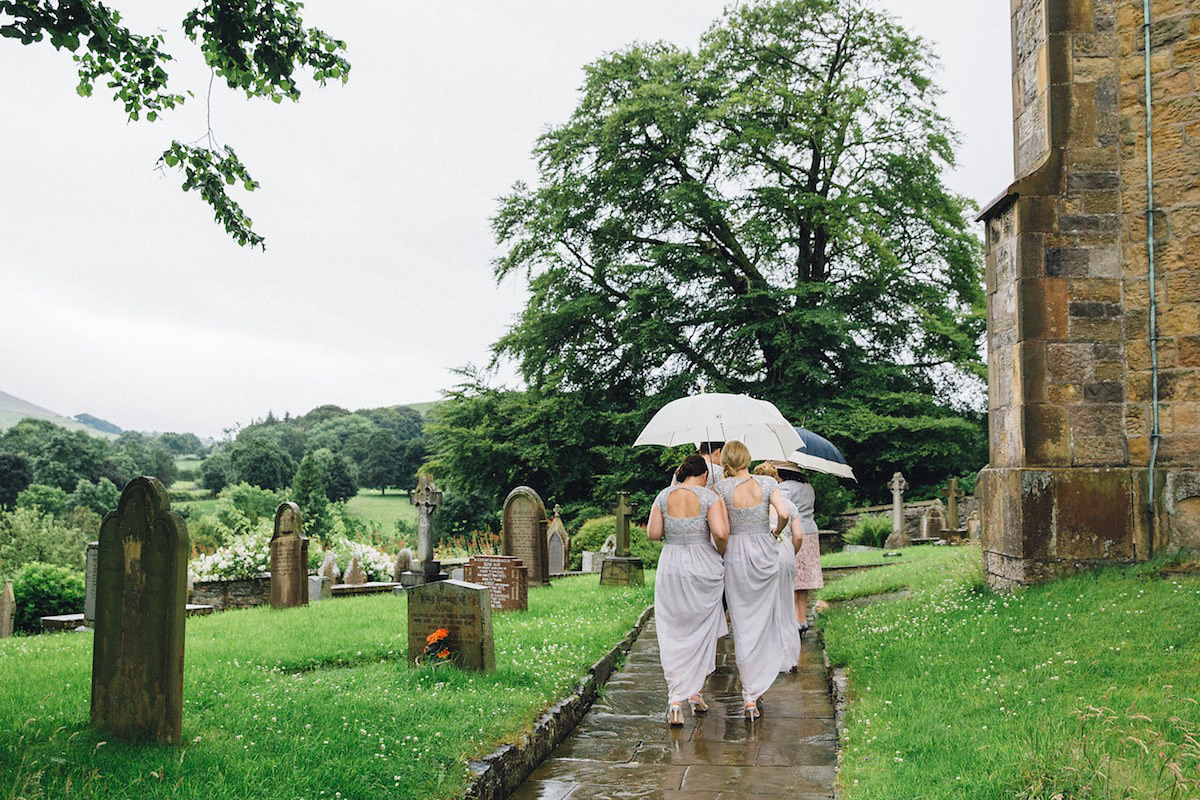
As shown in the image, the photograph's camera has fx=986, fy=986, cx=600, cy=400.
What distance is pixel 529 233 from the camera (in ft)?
100

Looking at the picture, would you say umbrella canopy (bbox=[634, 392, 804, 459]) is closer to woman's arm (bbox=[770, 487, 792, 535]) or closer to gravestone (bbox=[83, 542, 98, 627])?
woman's arm (bbox=[770, 487, 792, 535])

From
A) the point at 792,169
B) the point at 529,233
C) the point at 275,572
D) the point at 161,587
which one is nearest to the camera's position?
the point at 161,587

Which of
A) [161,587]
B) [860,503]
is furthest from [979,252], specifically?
[161,587]

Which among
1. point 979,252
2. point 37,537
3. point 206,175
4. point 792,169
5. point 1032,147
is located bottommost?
point 37,537

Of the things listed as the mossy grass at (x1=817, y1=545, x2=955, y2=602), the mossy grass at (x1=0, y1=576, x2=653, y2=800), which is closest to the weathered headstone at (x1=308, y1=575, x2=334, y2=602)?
the mossy grass at (x1=0, y1=576, x2=653, y2=800)

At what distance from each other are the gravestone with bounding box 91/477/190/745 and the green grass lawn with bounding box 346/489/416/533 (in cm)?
4933

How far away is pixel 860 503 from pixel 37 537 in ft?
86.8

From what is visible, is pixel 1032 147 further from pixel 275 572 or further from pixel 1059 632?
pixel 275 572

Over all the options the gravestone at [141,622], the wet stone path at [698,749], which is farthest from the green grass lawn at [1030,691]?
the gravestone at [141,622]

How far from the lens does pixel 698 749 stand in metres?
6.34

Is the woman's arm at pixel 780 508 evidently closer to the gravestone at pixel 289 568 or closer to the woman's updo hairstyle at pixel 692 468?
the woman's updo hairstyle at pixel 692 468

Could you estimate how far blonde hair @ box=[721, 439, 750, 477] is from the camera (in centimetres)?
755

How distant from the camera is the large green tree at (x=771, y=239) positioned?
1048 inches

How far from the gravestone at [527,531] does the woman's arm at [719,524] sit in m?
Answer: 7.85
